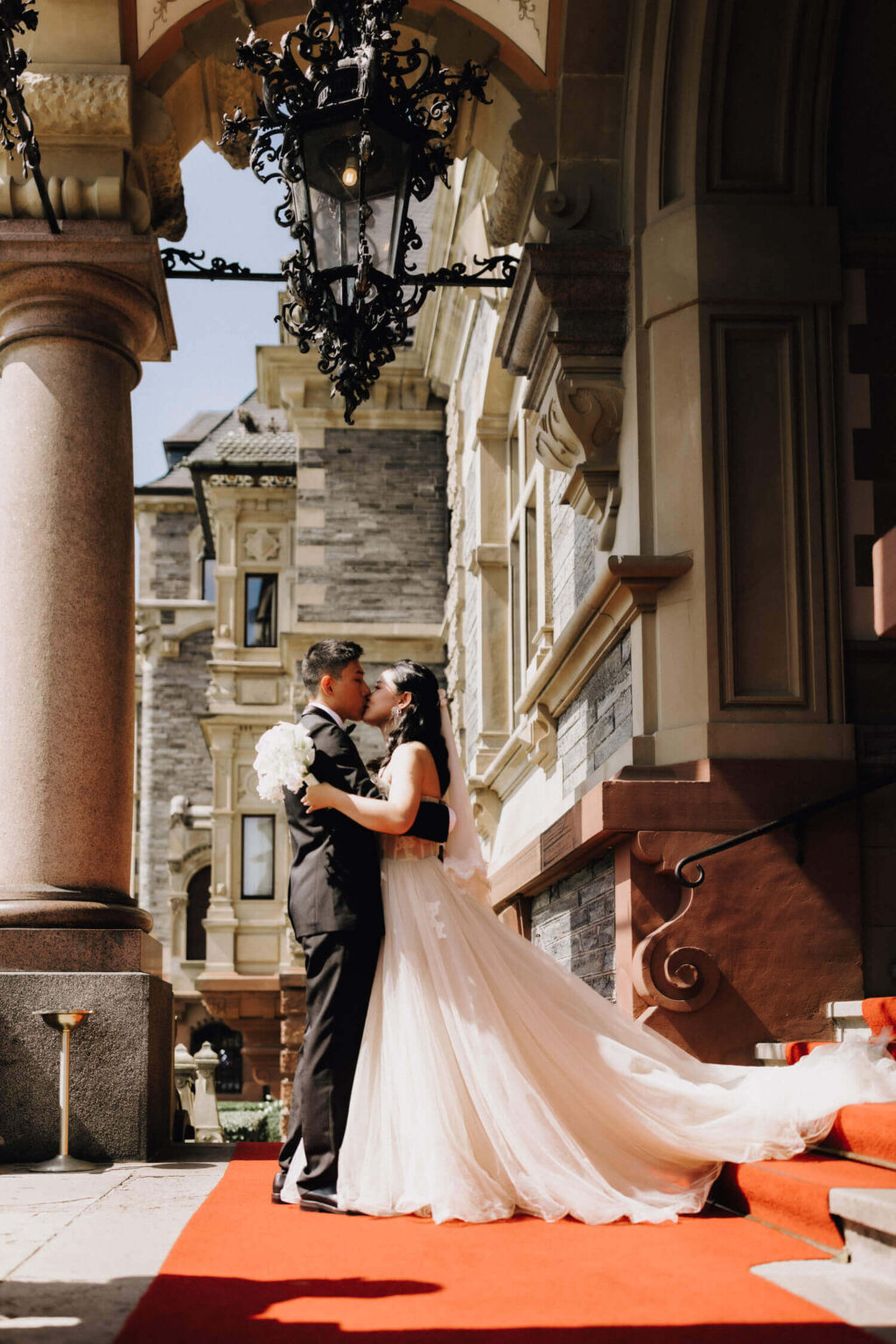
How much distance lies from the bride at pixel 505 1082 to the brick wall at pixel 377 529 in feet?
51.0

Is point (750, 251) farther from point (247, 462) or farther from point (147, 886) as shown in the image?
point (147, 886)

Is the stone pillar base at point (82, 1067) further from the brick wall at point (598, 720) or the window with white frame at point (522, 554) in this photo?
the window with white frame at point (522, 554)

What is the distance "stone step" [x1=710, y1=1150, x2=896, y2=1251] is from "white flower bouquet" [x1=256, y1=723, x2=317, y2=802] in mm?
1905

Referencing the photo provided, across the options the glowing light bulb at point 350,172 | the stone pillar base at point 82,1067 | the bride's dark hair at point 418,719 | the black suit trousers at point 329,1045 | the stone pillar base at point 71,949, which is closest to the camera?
the black suit trousers at point 329,1045

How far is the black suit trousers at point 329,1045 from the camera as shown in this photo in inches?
191

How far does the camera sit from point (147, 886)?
39312 millimetres

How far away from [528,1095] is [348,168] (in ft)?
11.5

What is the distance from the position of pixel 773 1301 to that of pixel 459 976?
76.7 inches

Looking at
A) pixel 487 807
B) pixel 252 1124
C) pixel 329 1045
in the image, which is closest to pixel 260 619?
pixel 252 1124

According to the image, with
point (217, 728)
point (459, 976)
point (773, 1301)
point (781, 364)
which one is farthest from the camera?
point (217, 728)

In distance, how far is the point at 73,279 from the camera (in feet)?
23.3

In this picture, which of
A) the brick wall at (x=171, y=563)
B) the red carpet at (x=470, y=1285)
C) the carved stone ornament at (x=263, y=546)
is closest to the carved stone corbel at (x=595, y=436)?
the red carpet at (x=470, y=1285)

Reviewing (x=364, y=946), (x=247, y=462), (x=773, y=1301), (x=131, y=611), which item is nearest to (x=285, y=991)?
(x=247, y=462)

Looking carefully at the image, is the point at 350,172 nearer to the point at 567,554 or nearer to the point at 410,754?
the point at 410,754
